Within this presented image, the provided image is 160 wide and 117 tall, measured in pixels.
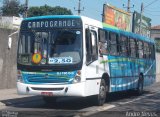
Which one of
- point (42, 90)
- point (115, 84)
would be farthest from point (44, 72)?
point (115, 84)

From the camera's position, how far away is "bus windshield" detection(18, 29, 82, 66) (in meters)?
14.6

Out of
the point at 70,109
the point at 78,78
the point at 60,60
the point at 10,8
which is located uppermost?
the point at 10,8

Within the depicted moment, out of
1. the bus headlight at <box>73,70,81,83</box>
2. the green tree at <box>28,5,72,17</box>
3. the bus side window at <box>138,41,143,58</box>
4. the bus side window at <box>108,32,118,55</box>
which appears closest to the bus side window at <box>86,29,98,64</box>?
the bus headlight at <box>73,70,81,83</box>

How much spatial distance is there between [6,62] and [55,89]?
8.81 meters

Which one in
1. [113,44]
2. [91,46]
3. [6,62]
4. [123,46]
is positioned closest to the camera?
[91,46]

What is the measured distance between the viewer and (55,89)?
14570mm

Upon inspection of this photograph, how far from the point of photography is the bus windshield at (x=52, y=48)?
14570 mm

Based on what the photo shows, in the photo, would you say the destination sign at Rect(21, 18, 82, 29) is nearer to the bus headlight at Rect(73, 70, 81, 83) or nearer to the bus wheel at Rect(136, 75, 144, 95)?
the bus headlight at Rect(73, 70, 81, 83)

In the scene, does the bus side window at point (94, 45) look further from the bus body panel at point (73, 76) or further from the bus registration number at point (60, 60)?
the bus registration number at point (60, 60)

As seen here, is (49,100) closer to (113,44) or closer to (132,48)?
(113,44)

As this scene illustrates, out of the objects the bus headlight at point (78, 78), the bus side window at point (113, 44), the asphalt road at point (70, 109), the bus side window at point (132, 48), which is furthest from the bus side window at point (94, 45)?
the bus side window at point (132, 48)

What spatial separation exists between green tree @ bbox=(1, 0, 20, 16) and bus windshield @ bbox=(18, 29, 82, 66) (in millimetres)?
66720

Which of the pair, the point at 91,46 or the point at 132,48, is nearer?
the point at 91,46

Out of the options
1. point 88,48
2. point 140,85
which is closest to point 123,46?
point 140,85
